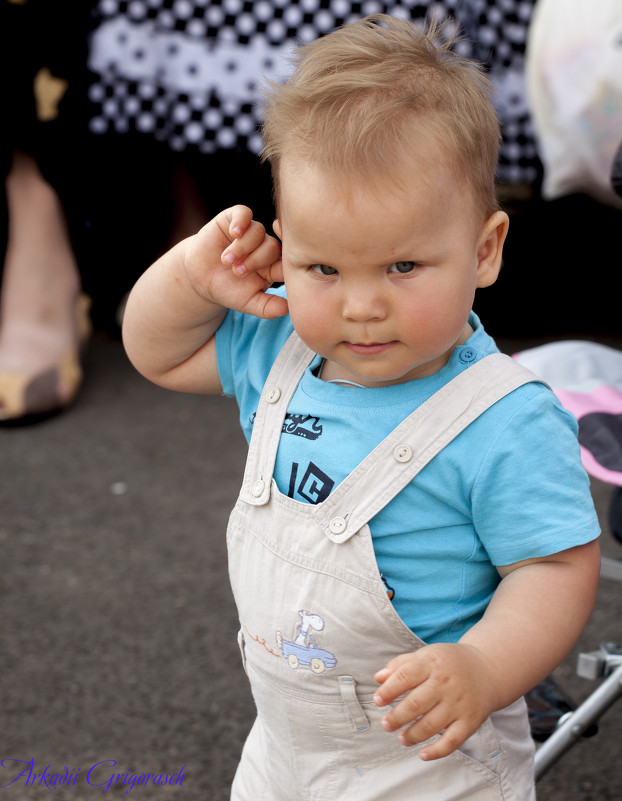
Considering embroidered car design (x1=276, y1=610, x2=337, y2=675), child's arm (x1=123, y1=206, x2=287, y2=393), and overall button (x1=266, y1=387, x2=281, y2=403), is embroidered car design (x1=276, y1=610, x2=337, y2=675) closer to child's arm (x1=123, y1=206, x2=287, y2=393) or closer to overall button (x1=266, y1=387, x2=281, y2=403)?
overall button (x1=266, y1=387, x2=281, y2=403)

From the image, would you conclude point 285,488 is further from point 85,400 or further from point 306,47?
point 85,400

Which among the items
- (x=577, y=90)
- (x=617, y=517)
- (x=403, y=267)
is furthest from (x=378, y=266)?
(x=577, y=90)

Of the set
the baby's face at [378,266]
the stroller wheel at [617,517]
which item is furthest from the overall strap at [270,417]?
the stroller wheel at [617,517]

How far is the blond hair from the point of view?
0.89m

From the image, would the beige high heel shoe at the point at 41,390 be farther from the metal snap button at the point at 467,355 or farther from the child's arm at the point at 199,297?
the metal snap button at the point at 467,355

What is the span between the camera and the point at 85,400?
9.95 ft

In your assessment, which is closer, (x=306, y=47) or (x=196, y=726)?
(x=306, y=47)

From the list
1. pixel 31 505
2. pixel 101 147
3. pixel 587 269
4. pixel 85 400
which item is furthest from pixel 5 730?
pixel 587 269

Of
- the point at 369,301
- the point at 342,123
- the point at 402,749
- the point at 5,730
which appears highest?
the point at 342,123

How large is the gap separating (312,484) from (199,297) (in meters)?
0.26

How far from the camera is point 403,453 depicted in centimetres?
99

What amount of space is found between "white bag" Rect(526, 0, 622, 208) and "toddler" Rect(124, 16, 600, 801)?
1.34 m

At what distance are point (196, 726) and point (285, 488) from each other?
2.72 ft

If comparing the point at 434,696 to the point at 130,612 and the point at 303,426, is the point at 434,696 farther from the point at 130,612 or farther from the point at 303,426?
the point at 130,612
